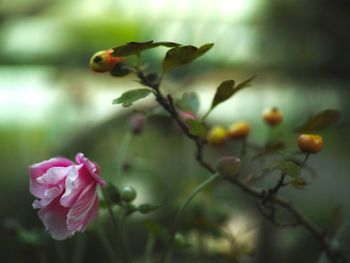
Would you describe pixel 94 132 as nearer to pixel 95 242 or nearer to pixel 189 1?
pixel 95 242

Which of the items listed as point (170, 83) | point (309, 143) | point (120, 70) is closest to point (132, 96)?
point (120, 70)

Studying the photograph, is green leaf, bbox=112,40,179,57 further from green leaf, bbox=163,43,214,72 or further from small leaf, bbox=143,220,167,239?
small leaf, bbox=143,220,167,239

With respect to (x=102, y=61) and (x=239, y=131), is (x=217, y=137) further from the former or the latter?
(x=102, y=61)

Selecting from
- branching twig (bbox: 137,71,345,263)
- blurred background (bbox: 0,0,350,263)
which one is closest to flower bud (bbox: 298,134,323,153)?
branching twig (bbox: 137,71,345,263)

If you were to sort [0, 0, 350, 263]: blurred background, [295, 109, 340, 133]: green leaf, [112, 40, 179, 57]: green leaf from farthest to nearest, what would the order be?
1. [0, 0, 350, 263]: blurred background
2. [295, 109, 340, 133]: green leaf
3. [112, 40, 179, 57]: green leaf

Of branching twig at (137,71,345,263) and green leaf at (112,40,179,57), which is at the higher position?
green leaf at (112,40,179,57)

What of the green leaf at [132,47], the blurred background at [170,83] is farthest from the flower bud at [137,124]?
the blurred background at [170,83]

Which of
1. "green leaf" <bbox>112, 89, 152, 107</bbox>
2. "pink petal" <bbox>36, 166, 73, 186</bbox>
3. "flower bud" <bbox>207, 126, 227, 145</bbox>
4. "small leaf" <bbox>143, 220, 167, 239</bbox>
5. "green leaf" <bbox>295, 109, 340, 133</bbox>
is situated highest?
"green leaf" <bbox>112, 89, 152, 107</bbox>
